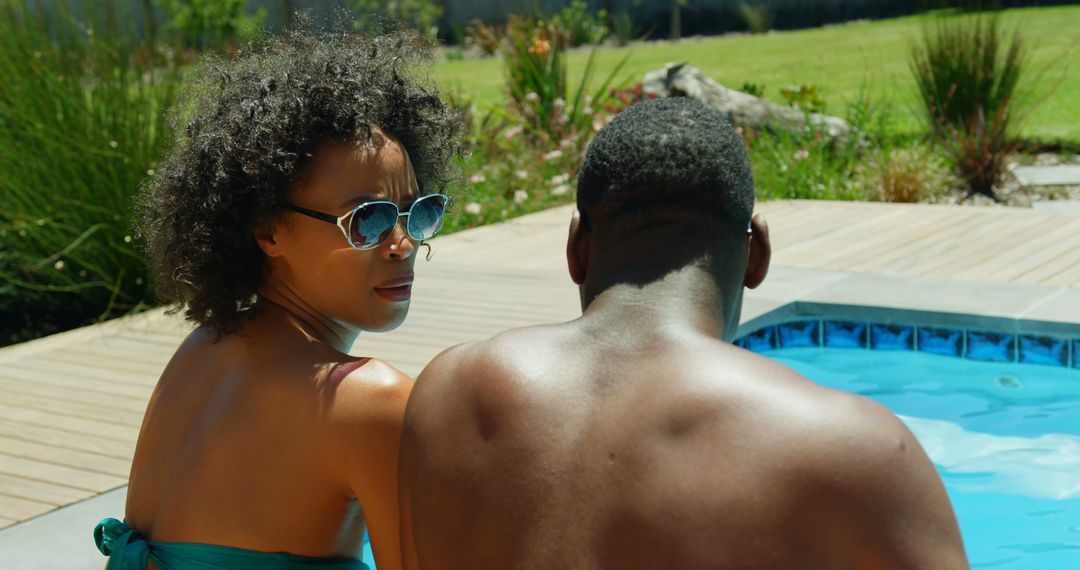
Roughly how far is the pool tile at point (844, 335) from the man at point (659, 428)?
442cm

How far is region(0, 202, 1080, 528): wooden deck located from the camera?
4355mm

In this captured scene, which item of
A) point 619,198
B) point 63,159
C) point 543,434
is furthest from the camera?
point 63,159

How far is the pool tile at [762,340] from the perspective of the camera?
598cm

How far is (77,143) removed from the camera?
636 centimetres

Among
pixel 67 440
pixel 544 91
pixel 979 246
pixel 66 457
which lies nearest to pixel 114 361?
pixel 67 440

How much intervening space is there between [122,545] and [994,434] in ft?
14.4

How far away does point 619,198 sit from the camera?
5.50 ft

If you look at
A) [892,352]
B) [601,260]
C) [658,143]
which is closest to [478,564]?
[601,260]

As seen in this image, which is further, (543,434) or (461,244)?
(461,244)

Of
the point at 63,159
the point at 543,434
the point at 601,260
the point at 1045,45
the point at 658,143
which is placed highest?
the point at 658,143

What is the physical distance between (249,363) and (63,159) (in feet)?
15.6

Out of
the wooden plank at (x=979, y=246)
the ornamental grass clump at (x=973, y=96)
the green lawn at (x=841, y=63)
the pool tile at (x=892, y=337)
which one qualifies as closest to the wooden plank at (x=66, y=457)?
the pool tile at (x=892, y=337)

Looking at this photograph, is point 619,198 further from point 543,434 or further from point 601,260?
point 543,434

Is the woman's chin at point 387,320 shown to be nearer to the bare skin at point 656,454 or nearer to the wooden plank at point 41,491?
the bare skin at point 656,454
